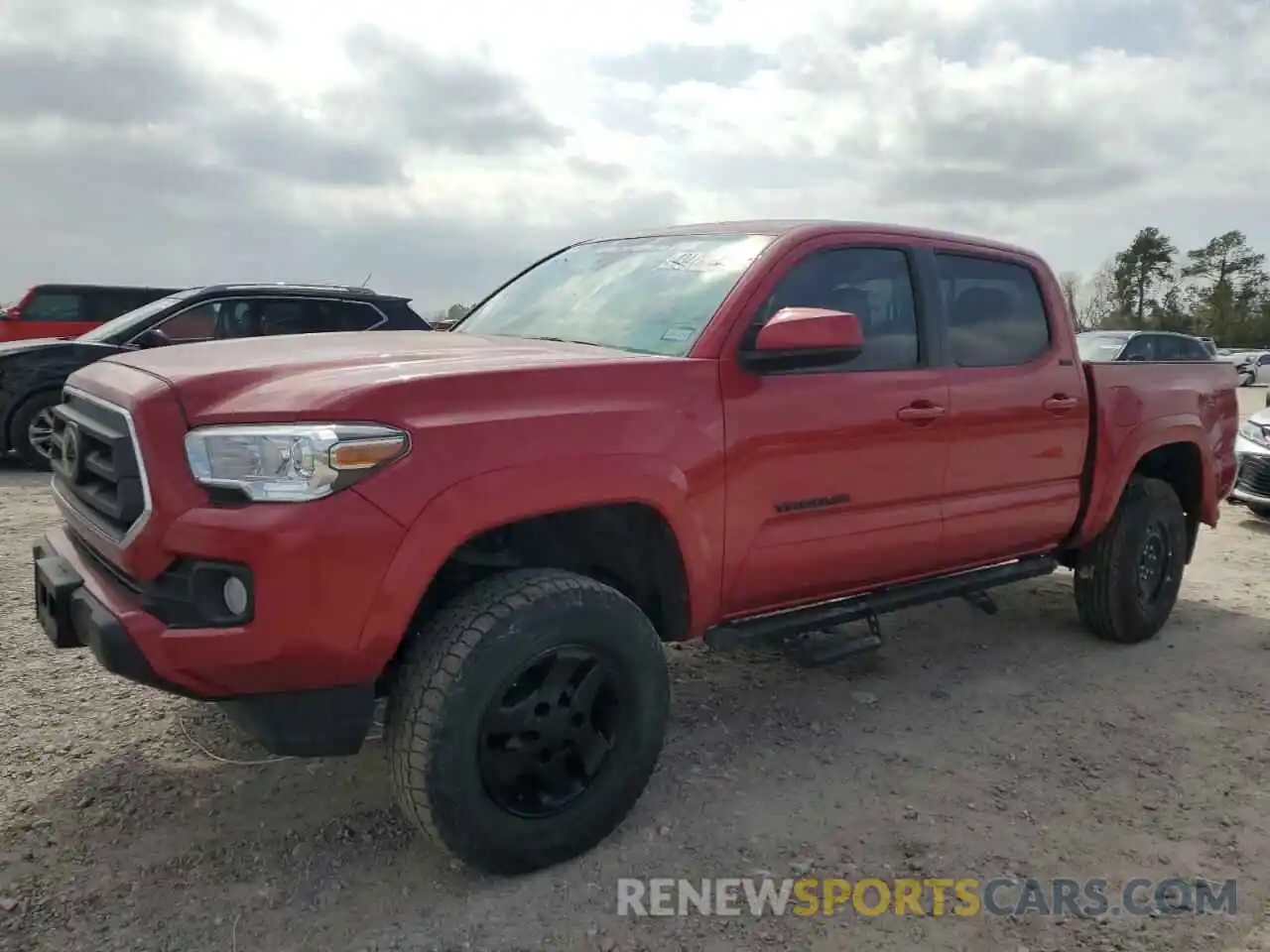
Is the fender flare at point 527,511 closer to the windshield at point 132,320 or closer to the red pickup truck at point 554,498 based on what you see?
the red pickup truck at point 554,498

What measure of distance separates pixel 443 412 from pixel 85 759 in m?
1.93

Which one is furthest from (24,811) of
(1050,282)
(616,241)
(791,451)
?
(1050,282)

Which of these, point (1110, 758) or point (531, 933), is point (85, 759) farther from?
Result: point (1110, 758)

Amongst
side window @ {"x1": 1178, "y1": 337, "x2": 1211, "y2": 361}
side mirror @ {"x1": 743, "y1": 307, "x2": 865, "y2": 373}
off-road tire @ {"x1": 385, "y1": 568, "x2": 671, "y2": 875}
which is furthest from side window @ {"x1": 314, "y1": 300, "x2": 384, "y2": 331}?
side window @ {"x1": 1178, "y1": 337, "x2": 1211, "y2": 361}

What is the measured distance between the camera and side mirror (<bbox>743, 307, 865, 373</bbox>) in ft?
9.86

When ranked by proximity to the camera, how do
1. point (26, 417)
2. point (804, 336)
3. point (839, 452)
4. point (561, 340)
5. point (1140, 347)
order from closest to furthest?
1. point (804, 336)
2. point (839, 452)
3. point (561, 340)
4. point (26, 417)
5. point (1140, 347)

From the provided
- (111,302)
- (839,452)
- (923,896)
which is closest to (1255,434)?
(839,452)

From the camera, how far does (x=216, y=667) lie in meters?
2.31

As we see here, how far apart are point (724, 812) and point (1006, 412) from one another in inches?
79.6

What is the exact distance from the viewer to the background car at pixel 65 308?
1302 cm

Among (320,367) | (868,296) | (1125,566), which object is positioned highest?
(868,296)

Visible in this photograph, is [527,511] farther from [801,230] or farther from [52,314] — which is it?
[52,314]

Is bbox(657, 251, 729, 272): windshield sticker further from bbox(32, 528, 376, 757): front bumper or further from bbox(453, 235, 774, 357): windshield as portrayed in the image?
→ bbox(32, 528, 376, 757): front bumper

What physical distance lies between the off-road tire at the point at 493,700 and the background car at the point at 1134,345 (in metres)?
9.75
